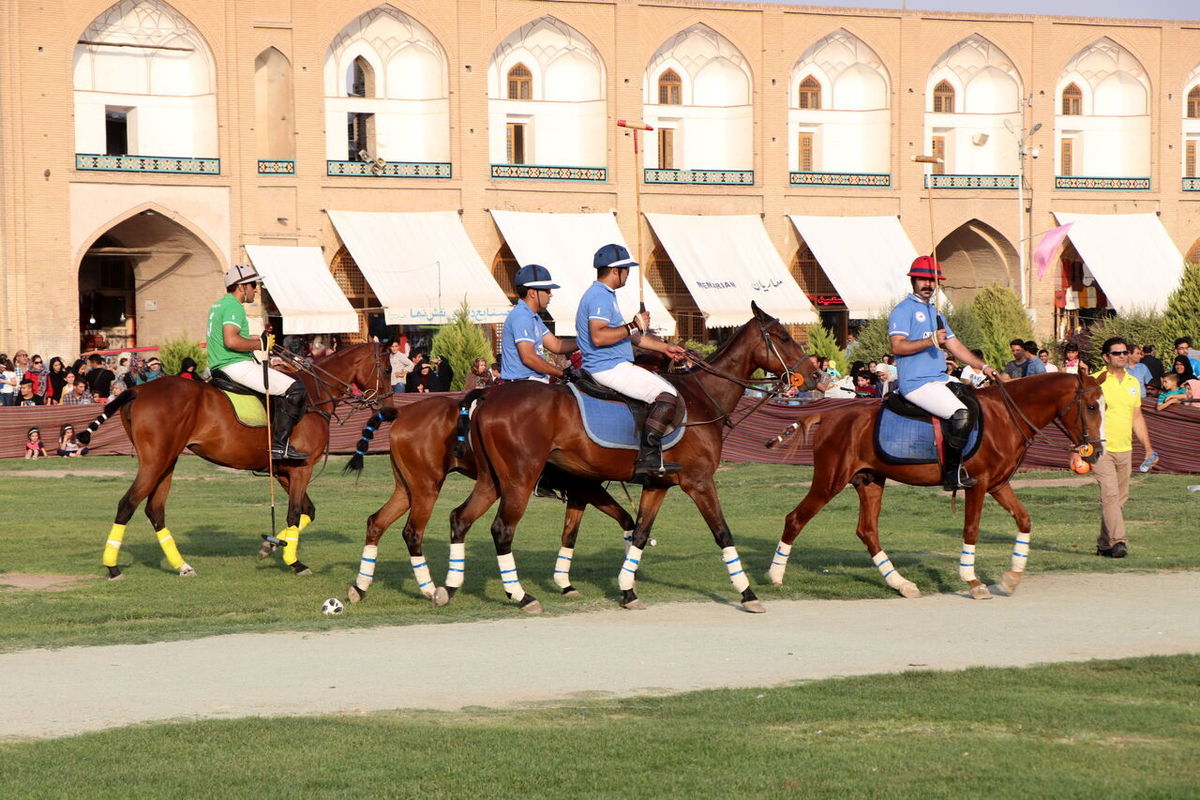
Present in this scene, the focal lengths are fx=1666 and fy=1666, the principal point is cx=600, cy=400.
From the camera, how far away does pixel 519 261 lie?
43469 millimetres

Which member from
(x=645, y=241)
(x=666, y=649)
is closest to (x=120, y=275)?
(x=645, y=241)

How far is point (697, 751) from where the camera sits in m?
7.10

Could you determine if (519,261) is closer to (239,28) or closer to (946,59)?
(239,28)

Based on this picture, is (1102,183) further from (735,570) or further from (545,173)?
(735,570)

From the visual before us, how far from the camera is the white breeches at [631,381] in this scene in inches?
452

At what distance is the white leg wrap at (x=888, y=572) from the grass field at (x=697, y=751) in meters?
3.50

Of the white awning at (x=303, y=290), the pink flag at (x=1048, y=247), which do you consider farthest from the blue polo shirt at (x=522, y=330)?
the pink flag at (x=1048, y=247)

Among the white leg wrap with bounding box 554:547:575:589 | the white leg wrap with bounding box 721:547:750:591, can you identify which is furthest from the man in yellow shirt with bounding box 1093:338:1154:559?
the white leg wrap with bounding box 554:547:575:589

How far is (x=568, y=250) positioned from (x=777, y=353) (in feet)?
106

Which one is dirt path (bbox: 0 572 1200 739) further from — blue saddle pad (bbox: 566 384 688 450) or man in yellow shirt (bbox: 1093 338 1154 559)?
man in yellow shirt (bbox: 1093 338 1154 559)

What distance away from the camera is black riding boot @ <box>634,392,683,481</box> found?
11.4 m

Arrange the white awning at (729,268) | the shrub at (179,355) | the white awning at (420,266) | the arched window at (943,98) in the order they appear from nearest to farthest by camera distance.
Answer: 1. the shrub at (179,355)
2. the white awning at (420,266)
3. the white awning at (729,268)
4. the arched window at (943,98)

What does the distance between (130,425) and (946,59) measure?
39455mm

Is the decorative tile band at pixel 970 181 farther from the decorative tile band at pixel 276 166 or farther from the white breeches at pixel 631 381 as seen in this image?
the white breeches at pixel 631 381
